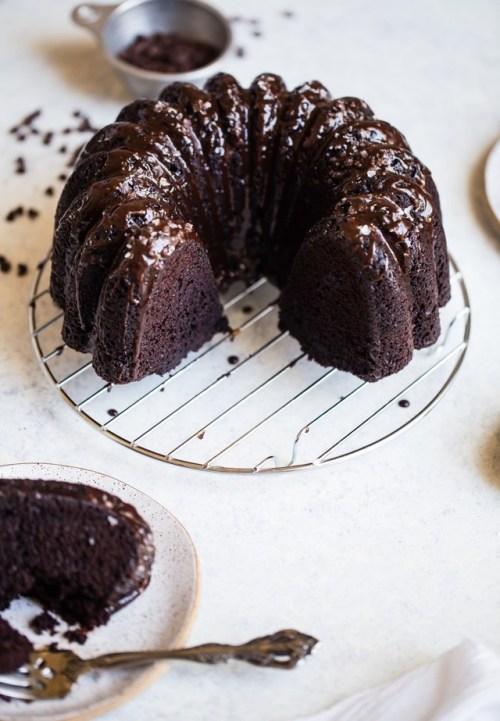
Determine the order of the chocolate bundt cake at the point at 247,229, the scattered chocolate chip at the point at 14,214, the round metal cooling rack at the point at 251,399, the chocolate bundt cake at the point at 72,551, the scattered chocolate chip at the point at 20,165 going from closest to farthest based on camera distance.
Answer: the chocolate bundt cake at the point at 72,551 < the chocolate bundt cake at the point at 247,229 < the round metal cooling rack at the point at 251,399 < the scattered chocolate chip at the point at 14,214 < the scattered chocolate chip at the point at 20,165

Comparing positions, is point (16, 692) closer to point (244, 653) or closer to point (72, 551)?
point (72, 551)

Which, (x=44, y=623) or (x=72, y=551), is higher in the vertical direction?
(x=72, y=551)

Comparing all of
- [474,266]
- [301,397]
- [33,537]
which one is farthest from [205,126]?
[33,537]

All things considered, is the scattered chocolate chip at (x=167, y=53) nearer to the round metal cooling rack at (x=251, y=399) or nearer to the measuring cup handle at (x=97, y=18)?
the measuring cup handle at (x=97, y=18)

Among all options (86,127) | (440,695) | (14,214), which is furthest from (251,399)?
(86,127)

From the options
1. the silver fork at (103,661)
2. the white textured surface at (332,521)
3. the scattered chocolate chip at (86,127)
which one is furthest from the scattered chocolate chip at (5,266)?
the silver fork at (103,661)
